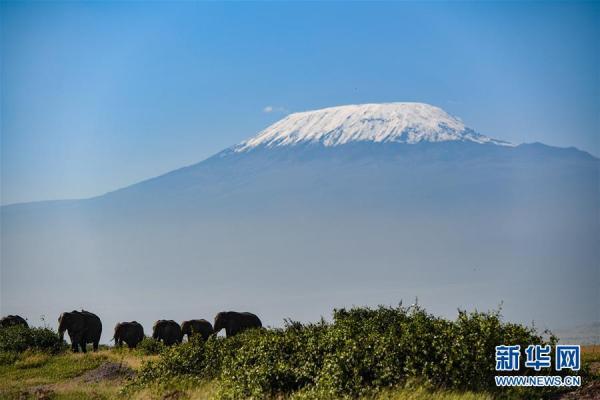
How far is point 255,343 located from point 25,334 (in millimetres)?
21084

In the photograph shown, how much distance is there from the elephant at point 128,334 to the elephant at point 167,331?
1.07m

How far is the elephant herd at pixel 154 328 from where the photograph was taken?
1848 inches

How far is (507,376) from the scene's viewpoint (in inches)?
953

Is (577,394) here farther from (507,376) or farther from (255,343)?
(255,343)

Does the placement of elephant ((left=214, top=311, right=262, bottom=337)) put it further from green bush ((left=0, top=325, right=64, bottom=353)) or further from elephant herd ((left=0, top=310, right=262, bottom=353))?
green bush ((left=0, top=325, right=64, bottom=353))

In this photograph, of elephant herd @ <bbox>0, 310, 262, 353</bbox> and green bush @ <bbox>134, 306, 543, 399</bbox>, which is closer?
green bush @ <bbox>134, 306, 543, 399</bbox>

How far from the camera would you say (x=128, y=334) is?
4884 centimetres

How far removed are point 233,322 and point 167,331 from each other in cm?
394

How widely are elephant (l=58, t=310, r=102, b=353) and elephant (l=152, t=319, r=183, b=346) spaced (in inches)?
136

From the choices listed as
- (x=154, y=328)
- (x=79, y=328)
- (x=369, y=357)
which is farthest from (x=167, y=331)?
(x=369, y=357)

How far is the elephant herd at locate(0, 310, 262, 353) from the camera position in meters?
46.9

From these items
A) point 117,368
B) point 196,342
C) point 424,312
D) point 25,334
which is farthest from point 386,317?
point 25,334

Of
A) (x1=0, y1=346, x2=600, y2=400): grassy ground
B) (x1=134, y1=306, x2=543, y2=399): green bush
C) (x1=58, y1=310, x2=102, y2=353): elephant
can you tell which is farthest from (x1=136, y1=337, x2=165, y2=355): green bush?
(x1=134, y1=306, x2=543, y2=399): green bush

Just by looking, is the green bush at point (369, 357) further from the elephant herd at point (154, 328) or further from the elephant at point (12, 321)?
the elephant at point (12, 321)
